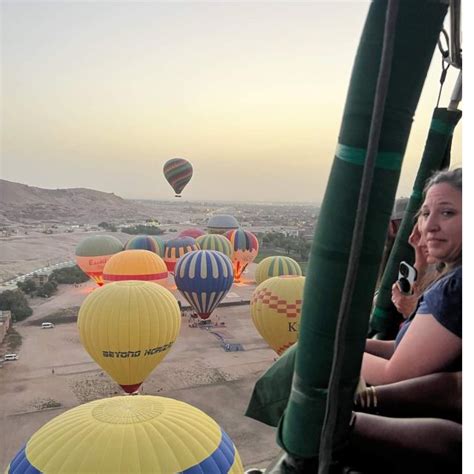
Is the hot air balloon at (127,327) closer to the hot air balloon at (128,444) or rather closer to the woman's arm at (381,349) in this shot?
the hot air balloon at (128,444)

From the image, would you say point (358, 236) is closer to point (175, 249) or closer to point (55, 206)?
point (175, 249)

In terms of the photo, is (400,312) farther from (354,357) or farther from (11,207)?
(11,207)

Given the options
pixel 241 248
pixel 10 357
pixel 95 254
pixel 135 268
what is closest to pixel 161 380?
pixel 10 357

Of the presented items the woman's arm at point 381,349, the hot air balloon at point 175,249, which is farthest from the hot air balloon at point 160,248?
the woman's arm at point 381,349

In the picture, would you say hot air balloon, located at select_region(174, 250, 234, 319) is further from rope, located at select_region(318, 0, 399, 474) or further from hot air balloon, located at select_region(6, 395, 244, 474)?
rope, located at select_region(318, 0, 399, 474)

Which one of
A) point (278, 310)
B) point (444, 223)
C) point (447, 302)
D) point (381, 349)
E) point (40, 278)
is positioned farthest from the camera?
point (40, 278)
